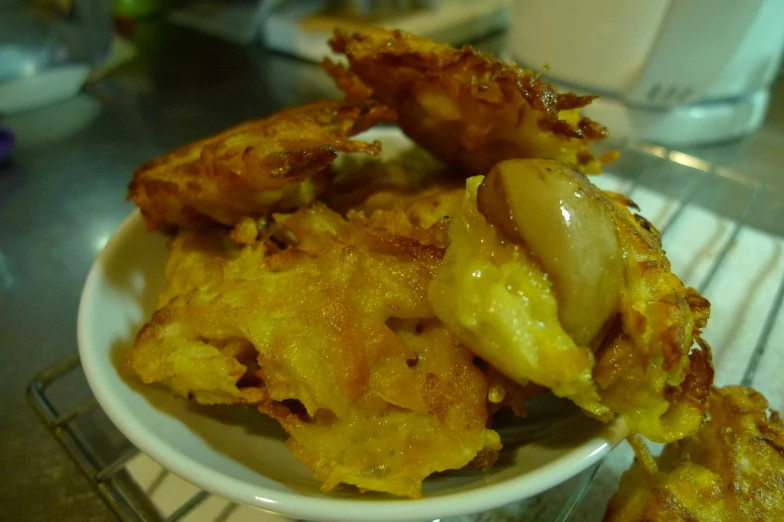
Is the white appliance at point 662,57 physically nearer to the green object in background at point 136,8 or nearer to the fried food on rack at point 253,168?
the fried food on rack at point 253,168

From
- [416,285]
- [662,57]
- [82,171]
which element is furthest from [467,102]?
[82,171]

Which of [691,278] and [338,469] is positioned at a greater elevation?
[338,469]

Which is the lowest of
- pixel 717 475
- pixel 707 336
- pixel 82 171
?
pixel 82 171

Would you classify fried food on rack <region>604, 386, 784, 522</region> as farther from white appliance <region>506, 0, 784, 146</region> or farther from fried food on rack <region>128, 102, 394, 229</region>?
white appliance <region>506, 0, 784, 146</region>

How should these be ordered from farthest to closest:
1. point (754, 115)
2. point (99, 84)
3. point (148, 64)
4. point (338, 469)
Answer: point (148, 64) → point (99, 84) → point (754, 115) → point (338, 469)

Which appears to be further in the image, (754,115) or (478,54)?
(754,115)

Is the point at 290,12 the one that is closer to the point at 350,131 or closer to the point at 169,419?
the point at 350,131

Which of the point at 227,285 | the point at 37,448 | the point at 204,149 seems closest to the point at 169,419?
the point at 227,285

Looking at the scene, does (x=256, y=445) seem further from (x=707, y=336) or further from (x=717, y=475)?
(x=707, y=336)
